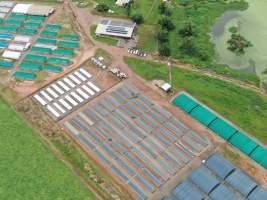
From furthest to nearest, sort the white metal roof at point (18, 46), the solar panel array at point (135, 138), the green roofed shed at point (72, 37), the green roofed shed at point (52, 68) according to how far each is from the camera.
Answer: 1. the green roofed shed at point (72, 37)
2. the white metal roof at point (18, 46)
3. the green roofed shed at point (52, 68)
4. the solar panel array at point (135, 138)

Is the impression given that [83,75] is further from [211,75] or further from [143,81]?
[211,75]

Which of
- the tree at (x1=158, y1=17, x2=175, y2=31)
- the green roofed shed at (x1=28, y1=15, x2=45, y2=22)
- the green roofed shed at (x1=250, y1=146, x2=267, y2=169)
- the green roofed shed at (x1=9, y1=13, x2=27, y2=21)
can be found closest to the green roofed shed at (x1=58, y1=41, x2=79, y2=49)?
the green roofed shed at (x1=28, y1=15, x2=45, y2=22)

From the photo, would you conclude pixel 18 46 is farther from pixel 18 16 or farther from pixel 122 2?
pixel 122 2

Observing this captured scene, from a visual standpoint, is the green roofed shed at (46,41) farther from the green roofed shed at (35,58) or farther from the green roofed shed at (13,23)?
the green roofed shed at (13,23)

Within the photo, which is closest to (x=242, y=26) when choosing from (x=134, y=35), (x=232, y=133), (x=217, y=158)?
(x=134, y=35)

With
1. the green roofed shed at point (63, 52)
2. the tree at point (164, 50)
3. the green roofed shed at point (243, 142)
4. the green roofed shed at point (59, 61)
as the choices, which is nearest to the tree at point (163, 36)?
the tree at point (164, 50)

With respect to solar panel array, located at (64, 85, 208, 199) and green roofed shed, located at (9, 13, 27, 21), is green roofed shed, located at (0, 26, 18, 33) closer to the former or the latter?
green roofed shed, located at (9, 13, 27, 21)

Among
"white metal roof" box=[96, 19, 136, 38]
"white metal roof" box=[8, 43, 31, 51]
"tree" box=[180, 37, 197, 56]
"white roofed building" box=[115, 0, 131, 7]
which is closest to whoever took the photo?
"tree" box=[180, 37, 197, 56]

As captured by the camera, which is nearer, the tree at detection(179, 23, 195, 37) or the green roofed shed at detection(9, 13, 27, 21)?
the tree at detection(179, 23, 195, 37)
